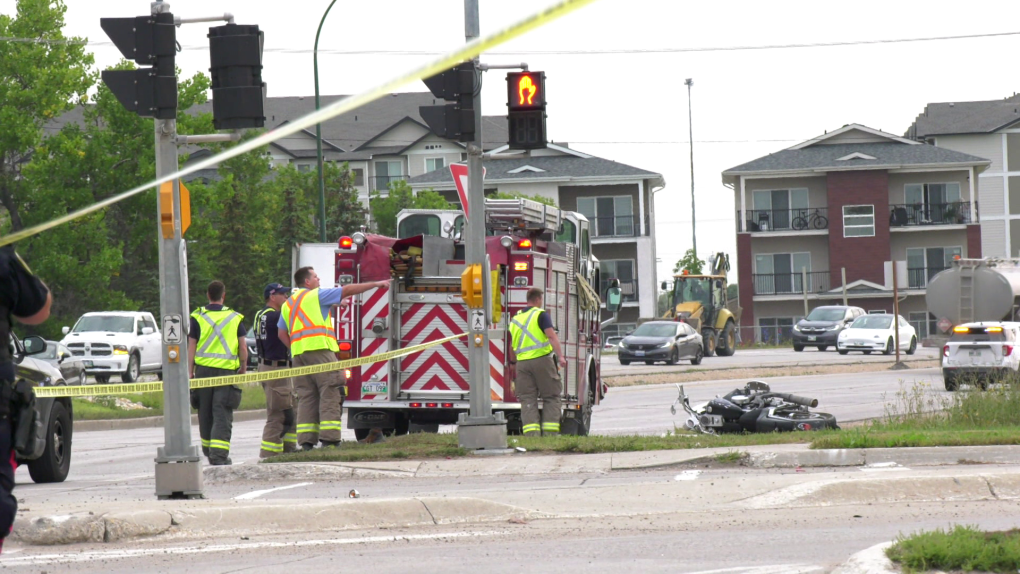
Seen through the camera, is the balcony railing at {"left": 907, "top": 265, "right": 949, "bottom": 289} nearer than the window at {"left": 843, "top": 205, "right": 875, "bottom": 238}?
No

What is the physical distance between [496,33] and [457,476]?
339 inches

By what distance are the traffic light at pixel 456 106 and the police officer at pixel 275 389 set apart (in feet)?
8.86

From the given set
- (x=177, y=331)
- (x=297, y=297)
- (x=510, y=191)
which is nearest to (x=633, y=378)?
(x=297, y=297)

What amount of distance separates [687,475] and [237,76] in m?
5.05

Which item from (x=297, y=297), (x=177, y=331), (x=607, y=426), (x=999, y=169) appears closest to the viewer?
(x=177, y=331)

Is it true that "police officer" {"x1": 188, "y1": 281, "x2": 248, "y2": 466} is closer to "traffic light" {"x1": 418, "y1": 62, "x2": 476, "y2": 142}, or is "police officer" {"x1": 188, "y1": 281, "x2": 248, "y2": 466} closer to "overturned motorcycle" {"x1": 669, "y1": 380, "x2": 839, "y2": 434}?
"traffic light" {"x1": 418, "y1": 62, "x2": 476, "y2": 142}

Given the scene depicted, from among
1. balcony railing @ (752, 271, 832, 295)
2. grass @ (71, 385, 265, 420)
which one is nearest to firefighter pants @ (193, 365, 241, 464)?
grass @ (71, 385, 265, 420)

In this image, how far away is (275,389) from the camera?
14.0m

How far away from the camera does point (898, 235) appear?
214 ft

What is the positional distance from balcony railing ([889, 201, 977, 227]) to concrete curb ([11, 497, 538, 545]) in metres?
58.8

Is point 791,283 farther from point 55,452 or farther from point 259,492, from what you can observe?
point 259,492

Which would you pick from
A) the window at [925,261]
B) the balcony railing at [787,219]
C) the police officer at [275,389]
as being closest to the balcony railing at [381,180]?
the balcony railing at [787,219]

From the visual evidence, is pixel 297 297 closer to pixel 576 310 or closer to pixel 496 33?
pixel 576 310

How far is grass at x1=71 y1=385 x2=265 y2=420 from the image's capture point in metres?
23.5
